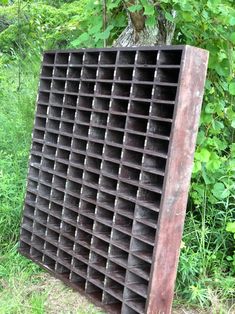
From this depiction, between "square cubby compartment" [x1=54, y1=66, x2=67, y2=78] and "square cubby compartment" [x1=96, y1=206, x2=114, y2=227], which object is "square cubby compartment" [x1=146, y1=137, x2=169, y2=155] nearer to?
"square cubby compartment" [x1=96, y1=206, x2=114, y2=227]

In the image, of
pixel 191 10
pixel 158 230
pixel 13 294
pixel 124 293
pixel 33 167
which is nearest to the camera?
pixel 158 230

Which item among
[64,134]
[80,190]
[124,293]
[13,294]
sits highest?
[64,134]

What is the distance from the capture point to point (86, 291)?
2607 mm

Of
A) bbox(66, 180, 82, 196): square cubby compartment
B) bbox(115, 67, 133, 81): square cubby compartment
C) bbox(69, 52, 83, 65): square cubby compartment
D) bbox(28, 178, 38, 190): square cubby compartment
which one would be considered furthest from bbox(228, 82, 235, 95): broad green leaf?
bbox(28, 178, 38, 190): square cubby compartment

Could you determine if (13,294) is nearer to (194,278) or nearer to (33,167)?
(33,167)

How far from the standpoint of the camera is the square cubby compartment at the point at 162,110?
2.30 m

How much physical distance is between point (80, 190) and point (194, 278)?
823 mm

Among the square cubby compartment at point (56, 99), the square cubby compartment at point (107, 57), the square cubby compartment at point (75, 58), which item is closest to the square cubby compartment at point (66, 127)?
the square cubby compartment at point (56, 99)

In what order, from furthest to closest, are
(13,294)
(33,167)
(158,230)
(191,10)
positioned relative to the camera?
(33,167) < (13,294) < (191,10) < (158,230)

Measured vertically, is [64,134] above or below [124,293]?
above

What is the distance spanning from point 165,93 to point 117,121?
0.34m

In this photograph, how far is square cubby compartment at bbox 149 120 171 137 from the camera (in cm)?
Answer: 231

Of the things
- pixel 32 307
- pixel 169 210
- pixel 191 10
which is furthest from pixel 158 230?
pixel 191 10

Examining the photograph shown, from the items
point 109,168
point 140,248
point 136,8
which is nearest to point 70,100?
point 109,168
